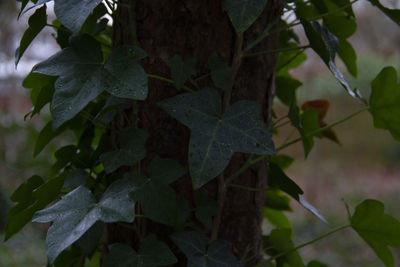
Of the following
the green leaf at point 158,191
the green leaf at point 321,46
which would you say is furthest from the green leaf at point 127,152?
the green leaf at point 321,46

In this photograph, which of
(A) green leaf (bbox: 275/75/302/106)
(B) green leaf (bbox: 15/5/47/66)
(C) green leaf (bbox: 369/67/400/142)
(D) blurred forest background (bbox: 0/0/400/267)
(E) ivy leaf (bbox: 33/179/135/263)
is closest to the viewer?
(E) ivy leaf (bbox: 33/179/135/263)

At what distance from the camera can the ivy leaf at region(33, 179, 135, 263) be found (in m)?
0.49

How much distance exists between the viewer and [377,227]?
70 centimetres

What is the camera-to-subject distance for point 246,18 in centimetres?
51

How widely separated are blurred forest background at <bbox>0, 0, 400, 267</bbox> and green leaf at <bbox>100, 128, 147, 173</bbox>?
7.76ft

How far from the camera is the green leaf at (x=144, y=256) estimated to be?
588 millimetres

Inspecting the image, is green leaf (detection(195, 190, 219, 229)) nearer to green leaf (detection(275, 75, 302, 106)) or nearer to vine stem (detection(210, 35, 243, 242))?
vine stem (detection(210, 35, 243, 242))

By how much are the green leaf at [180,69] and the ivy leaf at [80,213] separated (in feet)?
0.54

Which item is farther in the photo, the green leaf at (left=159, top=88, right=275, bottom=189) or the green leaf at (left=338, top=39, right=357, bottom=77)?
the green leaf at (left=338, top=39, right=357, bottom=77)

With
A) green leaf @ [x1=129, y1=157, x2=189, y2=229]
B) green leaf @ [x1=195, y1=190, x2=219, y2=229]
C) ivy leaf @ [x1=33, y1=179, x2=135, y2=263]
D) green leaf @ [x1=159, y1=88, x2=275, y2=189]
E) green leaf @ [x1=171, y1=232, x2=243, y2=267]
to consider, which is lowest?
green leaf @ [x1=171, y1=232, x2=243, y2=267]

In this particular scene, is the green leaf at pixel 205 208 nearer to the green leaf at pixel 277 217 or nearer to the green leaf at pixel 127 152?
the green leaf at pixel 127 152

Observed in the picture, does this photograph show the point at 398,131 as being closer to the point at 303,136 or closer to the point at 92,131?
the point at 303,136

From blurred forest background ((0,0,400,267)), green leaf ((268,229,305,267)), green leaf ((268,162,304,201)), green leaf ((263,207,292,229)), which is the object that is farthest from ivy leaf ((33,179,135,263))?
blurred forest background ((0,0,400,267))

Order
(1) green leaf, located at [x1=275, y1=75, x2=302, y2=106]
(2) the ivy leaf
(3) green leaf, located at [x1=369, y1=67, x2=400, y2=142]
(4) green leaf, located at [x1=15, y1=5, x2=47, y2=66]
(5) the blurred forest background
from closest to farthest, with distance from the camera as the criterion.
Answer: (2) the ivy leaf < (4) green leaf, located at [x1=15, y1=5, x2=47, y2=66] < (3) green leaf, located at [x1=369, y1=67, x2=400, y2=142] < (1) green leaf, located at [x1=275, y1=75, x2=302, y2=106] < (5) the blurred forest background
